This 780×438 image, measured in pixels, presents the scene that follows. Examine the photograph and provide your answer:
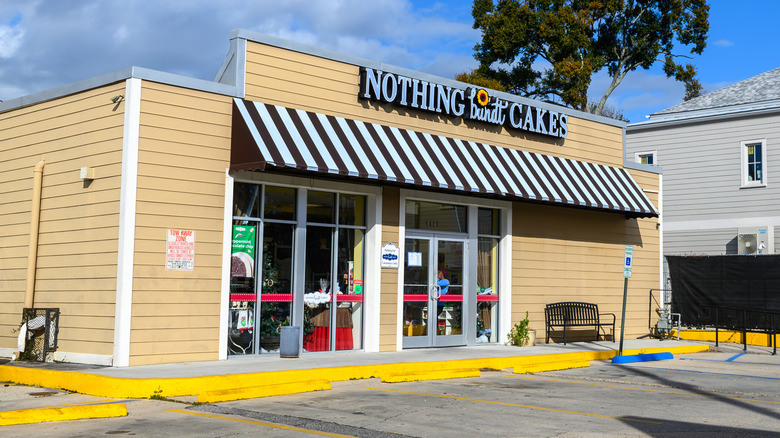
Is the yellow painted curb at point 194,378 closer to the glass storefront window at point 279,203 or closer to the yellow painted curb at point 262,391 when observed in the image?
the yellow painted curb at point 262,391

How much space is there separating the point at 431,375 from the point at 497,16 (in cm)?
2459

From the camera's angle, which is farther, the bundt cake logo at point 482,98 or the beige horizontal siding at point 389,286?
the bundt cake logo at point 482,98

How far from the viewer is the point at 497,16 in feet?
113

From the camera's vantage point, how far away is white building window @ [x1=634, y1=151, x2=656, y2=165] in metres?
29.8

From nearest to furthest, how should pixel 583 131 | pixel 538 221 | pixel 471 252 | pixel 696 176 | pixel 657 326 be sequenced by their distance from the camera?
pixel 471 252, pixel 538 221, pixel 583 131, pixel 657 326, pixel 696 176

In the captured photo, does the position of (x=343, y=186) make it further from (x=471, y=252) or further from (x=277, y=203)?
(x=471, y=252)

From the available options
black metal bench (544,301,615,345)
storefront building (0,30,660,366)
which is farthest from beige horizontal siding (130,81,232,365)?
black metal bench (544,301,615,345)

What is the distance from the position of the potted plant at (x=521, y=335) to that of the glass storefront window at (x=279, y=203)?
6.34m

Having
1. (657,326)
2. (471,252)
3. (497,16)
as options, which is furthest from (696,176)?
(471,252)

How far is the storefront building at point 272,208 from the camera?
1277cm

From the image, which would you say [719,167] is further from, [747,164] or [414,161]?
[414,161]

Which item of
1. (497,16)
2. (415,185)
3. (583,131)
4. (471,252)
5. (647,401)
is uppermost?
(497,16)

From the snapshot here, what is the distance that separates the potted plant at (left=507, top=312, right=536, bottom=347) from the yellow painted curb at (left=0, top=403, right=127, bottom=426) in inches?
423

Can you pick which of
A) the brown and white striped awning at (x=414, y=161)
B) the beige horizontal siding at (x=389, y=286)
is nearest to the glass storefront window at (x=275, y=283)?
the brown and white striped awning at (x=414, y=161)
